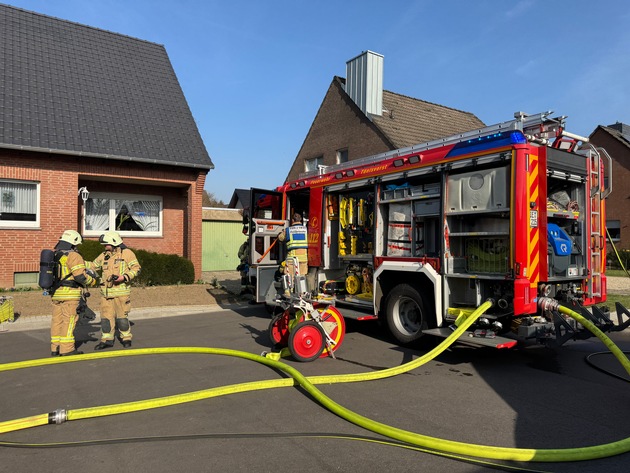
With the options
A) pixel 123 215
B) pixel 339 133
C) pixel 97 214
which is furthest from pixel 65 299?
pixel 339 133

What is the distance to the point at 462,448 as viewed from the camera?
11.1 ft

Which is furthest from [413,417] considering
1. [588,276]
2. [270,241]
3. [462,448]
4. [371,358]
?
[270,241]

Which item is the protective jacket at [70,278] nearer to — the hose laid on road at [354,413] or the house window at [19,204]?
the hose laid on road at [354,413]

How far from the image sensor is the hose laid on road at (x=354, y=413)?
10.8ft

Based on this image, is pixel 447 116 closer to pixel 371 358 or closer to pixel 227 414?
pixel 371 358

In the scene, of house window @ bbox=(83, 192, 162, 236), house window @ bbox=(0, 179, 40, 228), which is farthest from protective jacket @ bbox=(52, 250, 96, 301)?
house window @ bbox=(83, 192, 162, 236)

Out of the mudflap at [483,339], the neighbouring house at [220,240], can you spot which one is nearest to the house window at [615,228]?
the neighbouring house at [220,240]

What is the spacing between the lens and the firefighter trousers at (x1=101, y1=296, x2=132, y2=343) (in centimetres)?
684

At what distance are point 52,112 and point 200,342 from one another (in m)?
9.80

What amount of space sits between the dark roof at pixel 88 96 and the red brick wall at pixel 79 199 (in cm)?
43

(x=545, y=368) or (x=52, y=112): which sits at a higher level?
(x=52, y=112)

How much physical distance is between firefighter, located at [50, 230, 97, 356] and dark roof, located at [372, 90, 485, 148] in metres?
15.3

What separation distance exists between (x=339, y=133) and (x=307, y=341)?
58.7 ft

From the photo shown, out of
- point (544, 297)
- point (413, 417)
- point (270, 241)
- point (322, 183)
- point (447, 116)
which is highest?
point (447, 116)
